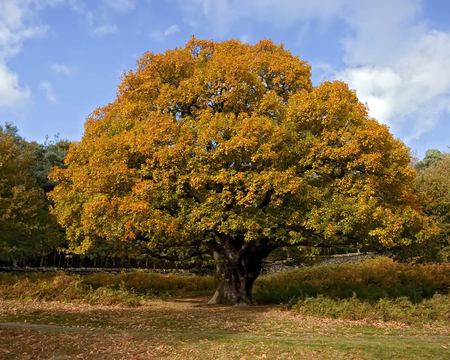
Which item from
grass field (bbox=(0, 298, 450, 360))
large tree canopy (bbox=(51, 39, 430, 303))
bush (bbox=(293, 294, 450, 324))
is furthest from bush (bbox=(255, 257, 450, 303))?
grass field (bbox=(0, 298, 450, 360))

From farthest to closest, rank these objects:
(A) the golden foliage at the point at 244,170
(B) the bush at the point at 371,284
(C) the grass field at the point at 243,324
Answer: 1. (B) the bush at the point at 371,284
2. (A) the golden foliage at the point at 244,170
3. (C) the grass field at the point at 243,324

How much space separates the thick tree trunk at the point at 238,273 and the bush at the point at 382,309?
3.48 metres

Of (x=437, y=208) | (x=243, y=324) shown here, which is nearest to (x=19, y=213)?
(x=243, y=324)

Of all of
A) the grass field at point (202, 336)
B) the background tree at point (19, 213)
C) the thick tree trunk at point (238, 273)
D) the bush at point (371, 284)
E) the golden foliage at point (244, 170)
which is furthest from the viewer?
the background tree at point (19, 213)

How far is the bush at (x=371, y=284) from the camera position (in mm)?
20922

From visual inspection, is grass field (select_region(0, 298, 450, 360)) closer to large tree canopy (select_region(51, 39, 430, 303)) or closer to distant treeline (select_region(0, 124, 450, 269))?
large tree canopy (select_region(51, 39, 430, 303))

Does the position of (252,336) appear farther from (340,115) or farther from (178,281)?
(178,281)

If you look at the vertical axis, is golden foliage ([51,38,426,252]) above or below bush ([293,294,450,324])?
above

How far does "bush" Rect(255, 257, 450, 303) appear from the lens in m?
20.9

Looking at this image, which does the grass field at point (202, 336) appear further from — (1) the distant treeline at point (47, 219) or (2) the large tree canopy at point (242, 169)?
(1) the distant treeline at point (47, 219)

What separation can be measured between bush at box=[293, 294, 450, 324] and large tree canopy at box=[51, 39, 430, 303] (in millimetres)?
2388

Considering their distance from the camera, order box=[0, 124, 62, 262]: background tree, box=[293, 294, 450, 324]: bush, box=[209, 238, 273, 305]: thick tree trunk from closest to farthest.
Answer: box=[293, 294, 450, 324]: bush → box=[209, 238, 273, 305]: thick tree trunk → box=[0, 124, 62, 262]: background tree

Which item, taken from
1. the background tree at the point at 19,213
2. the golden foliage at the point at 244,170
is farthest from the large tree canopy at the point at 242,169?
the background tree at the point at 19,213

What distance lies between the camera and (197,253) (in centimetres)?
2362
